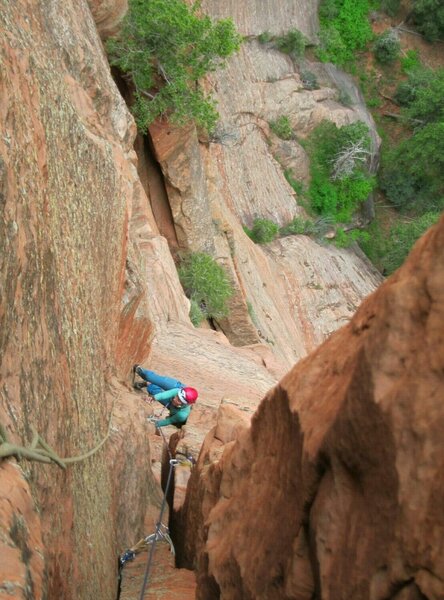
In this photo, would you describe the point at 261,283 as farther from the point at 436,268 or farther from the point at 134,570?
the point at 436,268

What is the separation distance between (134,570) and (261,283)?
532 inches

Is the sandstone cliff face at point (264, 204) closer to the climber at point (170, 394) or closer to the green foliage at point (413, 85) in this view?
the green foliage at point (413, 85)

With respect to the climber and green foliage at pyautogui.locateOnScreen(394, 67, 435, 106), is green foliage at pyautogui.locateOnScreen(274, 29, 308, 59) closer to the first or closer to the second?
green foliage at pyautogui.locateOnScreen(394, 67, 435, 106)

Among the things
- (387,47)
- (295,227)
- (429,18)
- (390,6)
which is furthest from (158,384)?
(429,18)

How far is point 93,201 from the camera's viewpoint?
6.89 meters

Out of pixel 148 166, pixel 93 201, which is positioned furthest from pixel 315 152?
pixel 93 201

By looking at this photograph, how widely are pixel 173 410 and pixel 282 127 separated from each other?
53.9 ft

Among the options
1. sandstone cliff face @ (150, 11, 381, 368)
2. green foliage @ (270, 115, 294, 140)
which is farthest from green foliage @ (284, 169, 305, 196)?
green foliage @ (270, 115, 294, 140)

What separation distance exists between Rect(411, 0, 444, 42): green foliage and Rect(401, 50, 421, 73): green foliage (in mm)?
1177

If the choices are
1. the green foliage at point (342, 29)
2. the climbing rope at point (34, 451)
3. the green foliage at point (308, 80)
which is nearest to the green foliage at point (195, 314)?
the climbing rope at point (34, 451)

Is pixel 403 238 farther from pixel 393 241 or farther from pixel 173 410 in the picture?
pixel 173 410

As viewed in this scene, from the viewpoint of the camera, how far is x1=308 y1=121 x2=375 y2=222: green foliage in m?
25.1

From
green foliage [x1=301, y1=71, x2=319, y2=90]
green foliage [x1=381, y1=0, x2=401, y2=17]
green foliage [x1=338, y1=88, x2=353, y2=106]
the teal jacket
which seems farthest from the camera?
green foliage [x1=381, y1=0, x2=401, y2=17]

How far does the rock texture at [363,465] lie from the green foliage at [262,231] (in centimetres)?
1732
